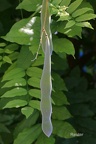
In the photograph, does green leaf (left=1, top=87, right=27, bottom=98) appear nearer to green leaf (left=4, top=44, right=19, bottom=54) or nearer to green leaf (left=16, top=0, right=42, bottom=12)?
green leaf (left=4, top=44, right=19, bottom=54)

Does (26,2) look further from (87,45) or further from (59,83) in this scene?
(87,45)

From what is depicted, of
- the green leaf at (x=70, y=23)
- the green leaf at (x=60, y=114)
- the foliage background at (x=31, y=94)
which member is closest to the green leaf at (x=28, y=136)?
the foliage background at (x=31, y=94)

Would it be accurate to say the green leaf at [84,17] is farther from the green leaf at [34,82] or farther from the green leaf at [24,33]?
the green leaf at [34,82]

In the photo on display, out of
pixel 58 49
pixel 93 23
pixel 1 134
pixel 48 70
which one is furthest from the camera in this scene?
pixel 93 23

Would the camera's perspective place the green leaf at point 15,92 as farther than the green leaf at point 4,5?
No

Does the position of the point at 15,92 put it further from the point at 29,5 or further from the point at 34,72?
the point at 29,5

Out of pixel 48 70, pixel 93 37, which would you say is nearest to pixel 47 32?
pixel 48 70

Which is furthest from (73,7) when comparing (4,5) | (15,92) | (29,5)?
(4,5)
